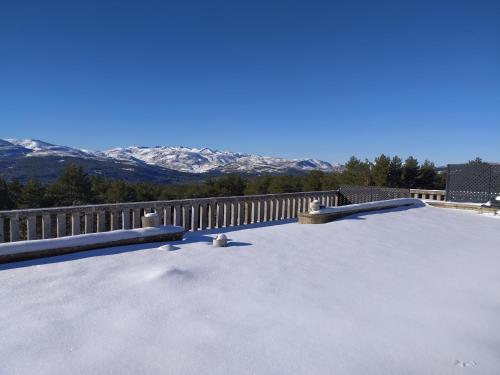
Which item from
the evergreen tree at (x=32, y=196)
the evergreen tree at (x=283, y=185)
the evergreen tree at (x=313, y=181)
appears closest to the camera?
the evergreen tree at (x=32, y=196)

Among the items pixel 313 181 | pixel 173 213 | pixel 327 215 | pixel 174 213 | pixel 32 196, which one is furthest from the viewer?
pixel 313 181

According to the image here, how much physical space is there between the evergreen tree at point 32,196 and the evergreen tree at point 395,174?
88.0ft

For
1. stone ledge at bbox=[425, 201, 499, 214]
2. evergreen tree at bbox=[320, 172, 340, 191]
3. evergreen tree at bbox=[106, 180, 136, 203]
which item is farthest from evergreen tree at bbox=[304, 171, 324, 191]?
stone ledge at bbox=[425, 201, 499, 214]

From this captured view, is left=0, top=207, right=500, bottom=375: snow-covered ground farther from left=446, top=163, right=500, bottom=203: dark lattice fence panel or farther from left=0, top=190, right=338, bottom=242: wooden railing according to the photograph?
left=446, top=163, right=500, bottom=203: dark lattice fence panel

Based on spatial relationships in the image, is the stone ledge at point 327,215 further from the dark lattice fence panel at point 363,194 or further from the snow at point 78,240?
the snow at point 78,240

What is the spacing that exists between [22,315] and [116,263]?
1452mm

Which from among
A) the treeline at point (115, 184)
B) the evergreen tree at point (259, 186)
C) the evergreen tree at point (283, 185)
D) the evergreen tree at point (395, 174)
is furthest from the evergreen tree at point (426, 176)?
the evergreen tree at point (259, 186)

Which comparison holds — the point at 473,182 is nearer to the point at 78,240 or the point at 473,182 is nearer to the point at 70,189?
the point at 78,240

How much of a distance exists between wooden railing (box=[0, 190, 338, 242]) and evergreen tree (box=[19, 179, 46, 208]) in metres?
21.1

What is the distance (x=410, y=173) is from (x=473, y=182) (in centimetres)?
1841

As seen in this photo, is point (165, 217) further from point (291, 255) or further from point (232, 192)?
point (232, 192)

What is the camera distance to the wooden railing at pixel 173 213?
4918 millimetres

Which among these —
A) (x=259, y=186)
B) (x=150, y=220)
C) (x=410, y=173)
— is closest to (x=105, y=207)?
(x=150, y=220)

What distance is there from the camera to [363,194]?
11305 mm
